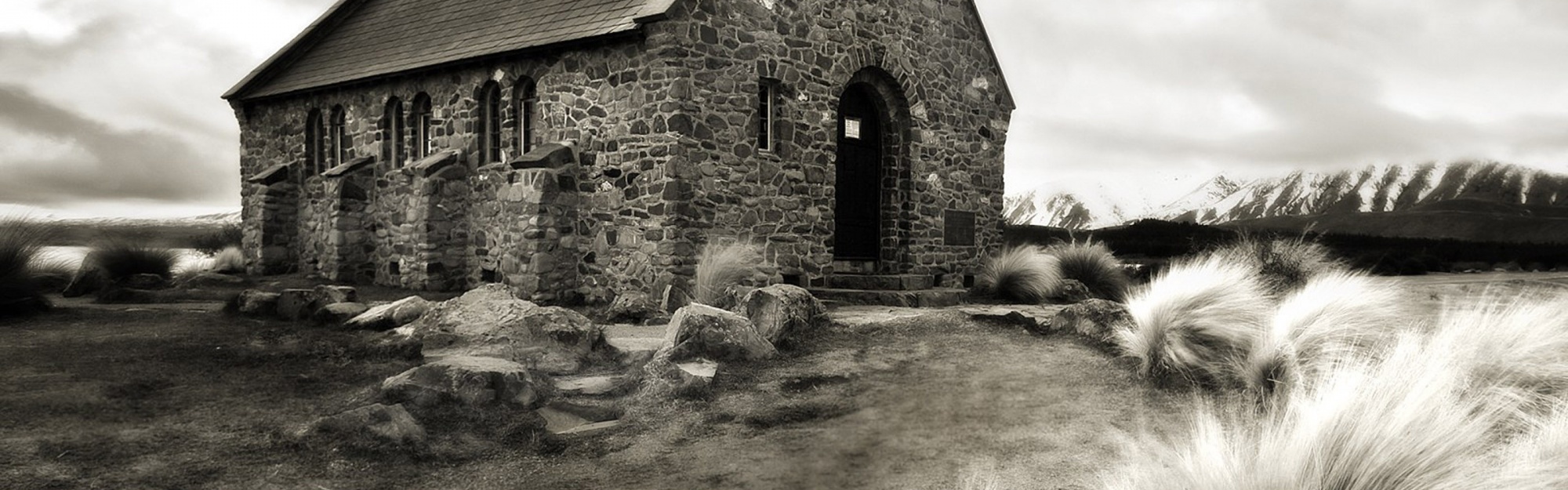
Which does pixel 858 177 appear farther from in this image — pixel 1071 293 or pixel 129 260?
pixel 129 260

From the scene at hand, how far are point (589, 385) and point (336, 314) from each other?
4945 mm

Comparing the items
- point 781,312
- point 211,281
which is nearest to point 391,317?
point 781,312

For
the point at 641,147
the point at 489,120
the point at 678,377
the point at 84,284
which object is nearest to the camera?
the point at 678,377

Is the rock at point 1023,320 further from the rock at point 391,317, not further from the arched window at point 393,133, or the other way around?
the arched window at point 393,133

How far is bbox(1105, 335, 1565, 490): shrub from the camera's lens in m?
3.23

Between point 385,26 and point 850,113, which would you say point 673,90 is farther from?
point 385,26

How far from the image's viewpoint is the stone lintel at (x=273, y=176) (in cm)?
1928

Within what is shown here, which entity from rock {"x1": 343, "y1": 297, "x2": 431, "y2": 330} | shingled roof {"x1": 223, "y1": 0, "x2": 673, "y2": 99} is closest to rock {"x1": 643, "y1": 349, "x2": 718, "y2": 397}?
rock {"x1": 343, "y1": 297, "x2": 431, "y2": 330}

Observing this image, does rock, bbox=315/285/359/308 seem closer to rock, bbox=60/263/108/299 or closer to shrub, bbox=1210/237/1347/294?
rock, bbox=60/263/108/299

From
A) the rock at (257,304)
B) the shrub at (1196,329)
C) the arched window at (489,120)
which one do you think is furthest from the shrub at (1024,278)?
the rock at (257,304)

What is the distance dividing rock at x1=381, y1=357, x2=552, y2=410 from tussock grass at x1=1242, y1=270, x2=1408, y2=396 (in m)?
4.99

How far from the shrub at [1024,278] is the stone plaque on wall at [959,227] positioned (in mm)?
826

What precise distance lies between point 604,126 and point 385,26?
9.32 meters

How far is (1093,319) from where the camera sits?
8883 mm
